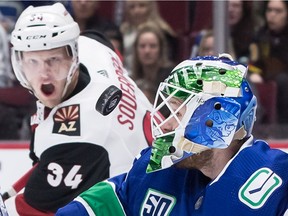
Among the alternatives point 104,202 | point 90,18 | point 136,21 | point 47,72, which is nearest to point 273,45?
point 136,21

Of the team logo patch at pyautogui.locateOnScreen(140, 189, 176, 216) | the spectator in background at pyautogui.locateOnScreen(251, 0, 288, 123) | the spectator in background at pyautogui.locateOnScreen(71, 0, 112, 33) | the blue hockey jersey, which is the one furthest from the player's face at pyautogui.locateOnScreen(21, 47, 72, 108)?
the spectator in background at pyautogui.locateOnScreen(71, 0, 112, 33)

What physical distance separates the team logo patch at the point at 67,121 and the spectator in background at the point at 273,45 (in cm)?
188

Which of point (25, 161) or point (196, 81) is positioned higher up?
point (196, 81)

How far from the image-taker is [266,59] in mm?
5203

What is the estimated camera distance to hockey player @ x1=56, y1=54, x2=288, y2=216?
254 cm

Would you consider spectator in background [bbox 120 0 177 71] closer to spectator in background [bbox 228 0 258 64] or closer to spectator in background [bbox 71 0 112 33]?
spectator in background [bbox 71 0 112 33]

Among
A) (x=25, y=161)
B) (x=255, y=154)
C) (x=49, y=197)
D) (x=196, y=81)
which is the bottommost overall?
(x=25, y=161)

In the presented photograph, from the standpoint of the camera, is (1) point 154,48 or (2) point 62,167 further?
(1) point 154,48

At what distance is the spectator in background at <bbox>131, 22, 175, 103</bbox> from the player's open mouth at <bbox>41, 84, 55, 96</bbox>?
1731 mm

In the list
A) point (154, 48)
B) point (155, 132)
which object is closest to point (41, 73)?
point (155, 132)

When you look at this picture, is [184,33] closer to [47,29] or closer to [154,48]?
[154,48]

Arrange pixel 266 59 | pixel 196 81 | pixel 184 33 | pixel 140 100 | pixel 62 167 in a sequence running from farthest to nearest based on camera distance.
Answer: pixel 184 33 < pixel 266 59 < pixel 140 100 < pixel 62 167 < pixel 196 81

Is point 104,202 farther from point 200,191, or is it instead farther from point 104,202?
point 200,191

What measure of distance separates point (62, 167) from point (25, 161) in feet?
4.34
